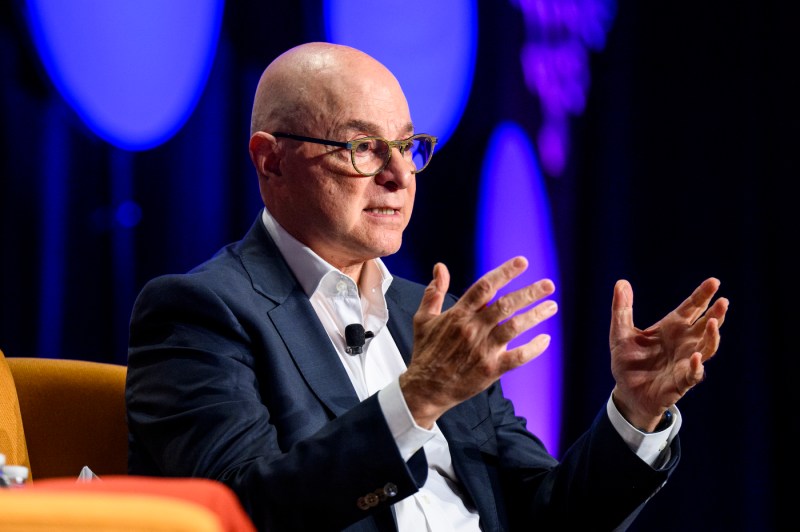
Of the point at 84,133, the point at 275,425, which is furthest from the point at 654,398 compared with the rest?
the point at 84,133

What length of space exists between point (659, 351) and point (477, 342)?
0.52 metres

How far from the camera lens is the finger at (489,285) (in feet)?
4.68

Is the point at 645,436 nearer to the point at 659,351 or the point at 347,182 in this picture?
the point at 659,351

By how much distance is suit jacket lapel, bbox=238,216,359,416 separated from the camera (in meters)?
1.79

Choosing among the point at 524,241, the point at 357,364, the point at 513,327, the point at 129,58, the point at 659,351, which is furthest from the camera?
the point at 524,241

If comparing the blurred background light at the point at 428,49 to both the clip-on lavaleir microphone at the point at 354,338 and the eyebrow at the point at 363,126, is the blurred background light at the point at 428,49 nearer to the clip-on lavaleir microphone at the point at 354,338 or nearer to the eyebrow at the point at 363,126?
the eyebrow at the point at 363,126

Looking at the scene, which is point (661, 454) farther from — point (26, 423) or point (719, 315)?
point (26, 423)

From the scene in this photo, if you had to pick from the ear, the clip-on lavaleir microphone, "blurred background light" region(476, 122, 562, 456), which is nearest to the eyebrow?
the ear

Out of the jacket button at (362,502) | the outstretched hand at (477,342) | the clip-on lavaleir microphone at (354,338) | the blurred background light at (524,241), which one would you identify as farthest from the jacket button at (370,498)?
the blurred background light at (524,241)

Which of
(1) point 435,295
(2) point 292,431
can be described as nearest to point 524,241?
(2) point 292,431

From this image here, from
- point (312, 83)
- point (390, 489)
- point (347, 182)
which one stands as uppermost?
point (312, 83)

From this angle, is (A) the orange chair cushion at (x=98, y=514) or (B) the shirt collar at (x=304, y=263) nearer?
(A) the orange chair cushion at (x=98, y=514)

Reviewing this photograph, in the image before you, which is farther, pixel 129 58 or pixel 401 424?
pixel 129 58

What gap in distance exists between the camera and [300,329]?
6.06 ft
